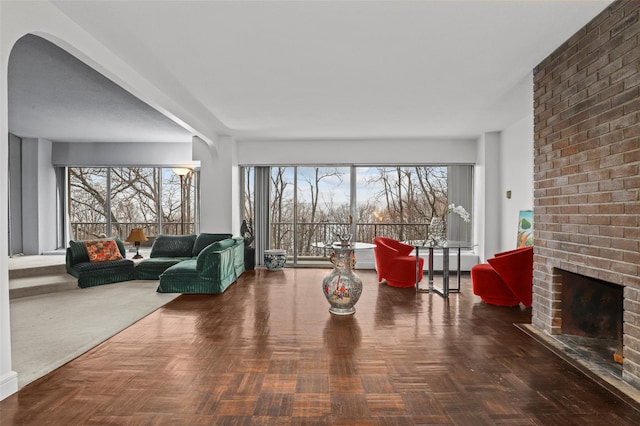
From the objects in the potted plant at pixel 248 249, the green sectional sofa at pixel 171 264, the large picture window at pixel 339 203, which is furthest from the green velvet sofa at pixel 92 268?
the large picture window at pixel 339 203

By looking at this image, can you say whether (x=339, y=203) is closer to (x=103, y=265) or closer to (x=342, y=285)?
(x=342, y=285)

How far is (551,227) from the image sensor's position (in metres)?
3.80

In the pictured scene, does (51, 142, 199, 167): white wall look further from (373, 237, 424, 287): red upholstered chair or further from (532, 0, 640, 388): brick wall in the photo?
(532, 0, 640, 388): brick wall

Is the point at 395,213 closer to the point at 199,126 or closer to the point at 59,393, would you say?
the point at 199,126

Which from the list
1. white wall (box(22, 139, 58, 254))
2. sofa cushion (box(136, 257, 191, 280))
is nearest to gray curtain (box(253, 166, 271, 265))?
sofa cushion (box(136, 257, 191, 280))

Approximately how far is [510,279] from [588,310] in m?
1.22

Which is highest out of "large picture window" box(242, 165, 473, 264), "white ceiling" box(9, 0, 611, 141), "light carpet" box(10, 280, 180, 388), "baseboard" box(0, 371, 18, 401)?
"white ceiling" box(9, 0, 611, 141)

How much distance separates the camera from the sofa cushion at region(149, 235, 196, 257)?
7.36 metres

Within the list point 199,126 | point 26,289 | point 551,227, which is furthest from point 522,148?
point 26,289

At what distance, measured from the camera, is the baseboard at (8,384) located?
255cm

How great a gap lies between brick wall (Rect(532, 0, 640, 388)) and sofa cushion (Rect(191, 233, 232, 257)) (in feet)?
16.9

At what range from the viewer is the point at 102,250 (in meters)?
6.64

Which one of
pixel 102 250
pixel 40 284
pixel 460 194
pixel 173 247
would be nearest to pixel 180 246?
pixel 173 247

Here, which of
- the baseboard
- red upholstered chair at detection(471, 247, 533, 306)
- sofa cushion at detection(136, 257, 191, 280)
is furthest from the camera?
sofa cushion at detection(136, 257, 191, 280)
